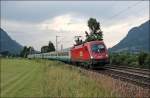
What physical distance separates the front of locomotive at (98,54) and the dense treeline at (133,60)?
4334mm

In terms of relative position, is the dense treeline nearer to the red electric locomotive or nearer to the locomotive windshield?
the red electric locomotive

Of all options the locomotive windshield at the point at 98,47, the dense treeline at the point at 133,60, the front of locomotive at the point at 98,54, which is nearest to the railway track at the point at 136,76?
the front of locomotive at the point at 98,54

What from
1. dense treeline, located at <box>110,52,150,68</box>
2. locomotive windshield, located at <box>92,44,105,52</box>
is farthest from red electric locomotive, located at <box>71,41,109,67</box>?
dense treeline, located at <box>110,52,150,68</box>

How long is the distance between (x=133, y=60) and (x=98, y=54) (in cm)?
999

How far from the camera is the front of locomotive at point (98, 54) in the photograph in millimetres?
39375

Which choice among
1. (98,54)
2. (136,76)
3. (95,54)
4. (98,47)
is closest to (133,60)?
(98,47)

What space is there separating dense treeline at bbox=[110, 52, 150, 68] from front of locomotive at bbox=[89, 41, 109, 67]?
4334 mm

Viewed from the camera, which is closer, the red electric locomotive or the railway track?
the railway track

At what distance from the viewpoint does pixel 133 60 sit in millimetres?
48938

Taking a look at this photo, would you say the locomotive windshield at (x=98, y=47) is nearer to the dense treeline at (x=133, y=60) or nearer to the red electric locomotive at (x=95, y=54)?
the red electric locomotive at (x=95, y=54)

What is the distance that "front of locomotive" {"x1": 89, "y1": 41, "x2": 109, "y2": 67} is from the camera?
3938 cm

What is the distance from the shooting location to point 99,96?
16.0 meters

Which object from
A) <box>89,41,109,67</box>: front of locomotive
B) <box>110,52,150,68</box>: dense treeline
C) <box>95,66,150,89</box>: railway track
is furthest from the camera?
<box>110,52,150,68</box>: dense treeline

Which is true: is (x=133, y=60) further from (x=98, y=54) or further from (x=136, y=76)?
(x=136, y=76)
